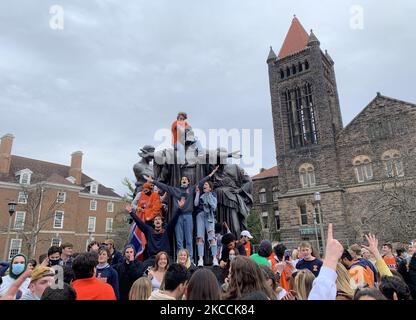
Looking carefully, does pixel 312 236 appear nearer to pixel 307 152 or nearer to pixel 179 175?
pixel 307 152

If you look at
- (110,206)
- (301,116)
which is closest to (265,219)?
(301,116)

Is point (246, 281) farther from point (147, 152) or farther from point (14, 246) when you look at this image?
point (14, 246)

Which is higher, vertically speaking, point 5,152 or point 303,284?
point 5,152

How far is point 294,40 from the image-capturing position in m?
54.0

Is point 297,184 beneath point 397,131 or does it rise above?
beneath

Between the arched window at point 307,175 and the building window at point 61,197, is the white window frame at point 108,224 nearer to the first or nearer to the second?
the building window at point 61,197

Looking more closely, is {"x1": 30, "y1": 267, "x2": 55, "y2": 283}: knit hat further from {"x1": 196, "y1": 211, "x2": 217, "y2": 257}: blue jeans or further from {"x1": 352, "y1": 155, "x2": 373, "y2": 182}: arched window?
{"x1": 352, "y1": 155, "x2": 373, "y2": 182}: arched window

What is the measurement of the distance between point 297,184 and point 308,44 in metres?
21.7

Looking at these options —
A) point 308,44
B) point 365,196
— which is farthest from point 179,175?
point 308,44

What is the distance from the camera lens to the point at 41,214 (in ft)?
122

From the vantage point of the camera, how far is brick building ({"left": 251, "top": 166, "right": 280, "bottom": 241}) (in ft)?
182

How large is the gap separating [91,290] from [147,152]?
6447 mm
